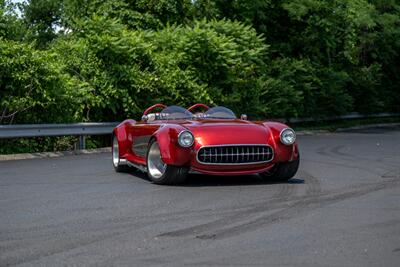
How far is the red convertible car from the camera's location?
984 cm

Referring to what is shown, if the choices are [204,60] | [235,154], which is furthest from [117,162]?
[204,60]

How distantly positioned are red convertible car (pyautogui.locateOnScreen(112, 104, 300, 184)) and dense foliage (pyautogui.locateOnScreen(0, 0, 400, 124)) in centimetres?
678

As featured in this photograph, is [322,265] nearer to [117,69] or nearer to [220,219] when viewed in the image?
[220,219]

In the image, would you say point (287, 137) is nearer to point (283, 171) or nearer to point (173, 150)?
point (283, 171)

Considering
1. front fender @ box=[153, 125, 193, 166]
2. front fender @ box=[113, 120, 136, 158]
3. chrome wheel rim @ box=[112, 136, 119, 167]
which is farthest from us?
chrome wheel rim @ box=[112, 136, 119, 167]

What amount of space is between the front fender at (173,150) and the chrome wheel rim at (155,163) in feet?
0.65

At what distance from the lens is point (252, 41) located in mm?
24797

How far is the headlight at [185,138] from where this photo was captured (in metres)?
9.80

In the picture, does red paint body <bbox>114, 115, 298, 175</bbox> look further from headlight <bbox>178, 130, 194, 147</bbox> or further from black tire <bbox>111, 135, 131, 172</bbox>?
black tire <bbox>111, 135, 131, 172</bbox>

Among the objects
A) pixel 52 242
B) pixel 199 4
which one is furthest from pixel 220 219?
pixel 199 4

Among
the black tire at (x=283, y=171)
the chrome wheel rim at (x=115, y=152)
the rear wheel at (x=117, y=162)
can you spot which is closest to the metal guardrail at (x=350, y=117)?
the chrome wheel rim at (x=115, y=152)

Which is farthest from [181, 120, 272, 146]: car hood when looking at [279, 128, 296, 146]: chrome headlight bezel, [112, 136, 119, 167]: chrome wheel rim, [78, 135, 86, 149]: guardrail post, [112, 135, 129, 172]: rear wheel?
[78, 135, 86, 149]: guardrail post

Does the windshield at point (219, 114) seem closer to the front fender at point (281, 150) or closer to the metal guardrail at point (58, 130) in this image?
the front fender at point (281, 150)

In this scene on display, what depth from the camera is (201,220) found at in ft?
23.0
